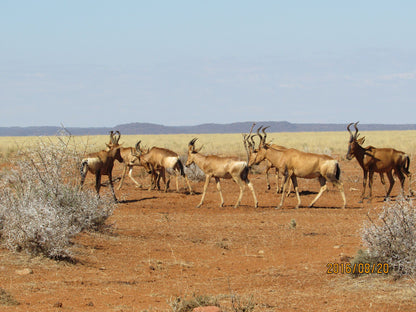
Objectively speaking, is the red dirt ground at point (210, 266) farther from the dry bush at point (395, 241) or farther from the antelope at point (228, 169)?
the antelope at point (228, 169)

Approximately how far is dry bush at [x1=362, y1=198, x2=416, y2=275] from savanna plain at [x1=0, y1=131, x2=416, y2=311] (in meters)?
0.25

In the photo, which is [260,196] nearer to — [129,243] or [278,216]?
[278,216]

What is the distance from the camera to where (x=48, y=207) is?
11289 mm

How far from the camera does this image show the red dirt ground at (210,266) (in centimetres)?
803

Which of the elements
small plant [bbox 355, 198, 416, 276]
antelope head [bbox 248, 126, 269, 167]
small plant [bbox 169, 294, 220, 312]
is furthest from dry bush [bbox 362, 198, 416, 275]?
antelope head [bbox 248, 126, 269, 167]

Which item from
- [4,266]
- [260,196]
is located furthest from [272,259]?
[260,196]

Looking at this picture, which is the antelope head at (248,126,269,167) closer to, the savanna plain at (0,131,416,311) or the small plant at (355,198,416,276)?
the savanna plain at (0,131,416,311)

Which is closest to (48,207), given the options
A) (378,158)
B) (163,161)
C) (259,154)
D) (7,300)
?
(7,300)

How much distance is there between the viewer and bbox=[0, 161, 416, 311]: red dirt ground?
8031 millimetres

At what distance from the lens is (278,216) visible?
17266 millimetres

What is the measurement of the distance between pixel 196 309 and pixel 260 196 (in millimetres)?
14919

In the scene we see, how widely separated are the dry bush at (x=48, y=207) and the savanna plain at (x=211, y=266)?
0.27m
